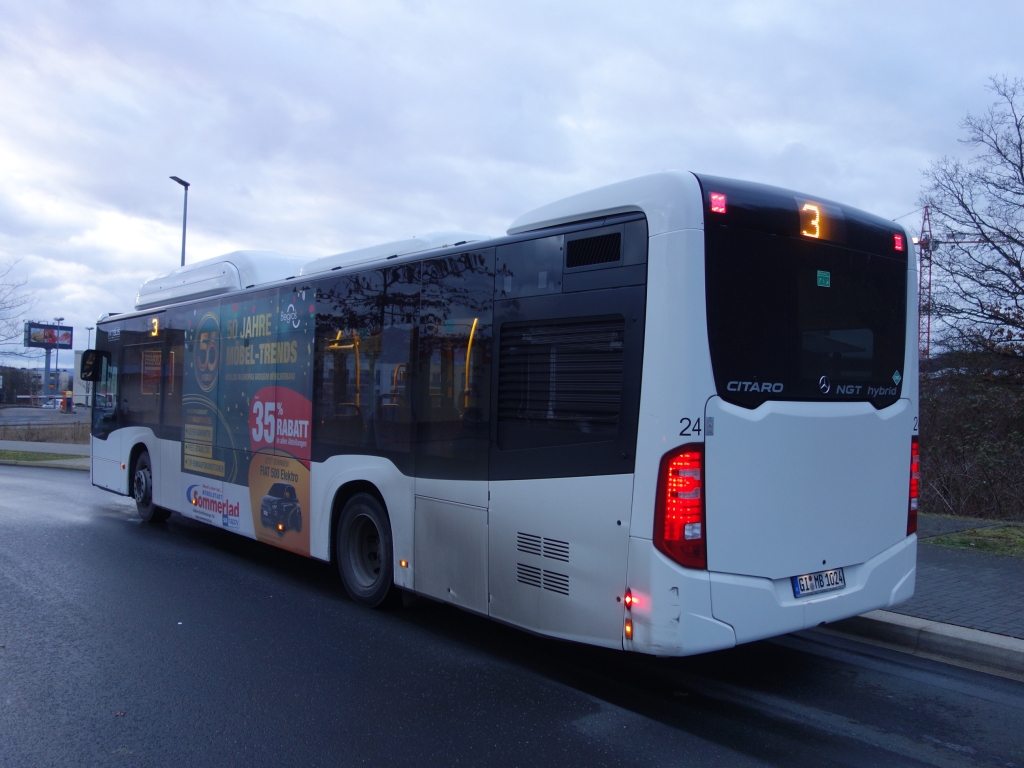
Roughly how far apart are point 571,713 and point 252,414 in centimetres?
527

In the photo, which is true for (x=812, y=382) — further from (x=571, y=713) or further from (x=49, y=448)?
(x=49, y=448)

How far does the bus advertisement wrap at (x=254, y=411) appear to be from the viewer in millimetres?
7887

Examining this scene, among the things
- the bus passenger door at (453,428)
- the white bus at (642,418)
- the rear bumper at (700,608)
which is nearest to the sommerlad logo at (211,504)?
the white bus at (642,418)

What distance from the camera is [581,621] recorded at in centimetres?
482

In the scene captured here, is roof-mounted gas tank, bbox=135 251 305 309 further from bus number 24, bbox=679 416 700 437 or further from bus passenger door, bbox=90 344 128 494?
bus number 24, bbox=679 416 700 437

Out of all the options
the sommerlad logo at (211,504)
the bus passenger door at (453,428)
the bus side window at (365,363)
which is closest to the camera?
the bus passenger door at (453,428)

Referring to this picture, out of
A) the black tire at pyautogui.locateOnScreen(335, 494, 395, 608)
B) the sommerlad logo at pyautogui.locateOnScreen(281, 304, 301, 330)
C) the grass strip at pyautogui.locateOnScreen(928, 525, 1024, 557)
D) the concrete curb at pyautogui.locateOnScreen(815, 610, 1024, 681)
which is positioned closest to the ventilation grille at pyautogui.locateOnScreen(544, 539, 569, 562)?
the black tire at pyautogui.locateOnScreen(335, 494, 395, 608)

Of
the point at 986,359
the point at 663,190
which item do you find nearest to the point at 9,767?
the point at 663,190

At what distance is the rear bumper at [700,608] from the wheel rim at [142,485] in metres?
8.78

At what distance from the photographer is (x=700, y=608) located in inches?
173

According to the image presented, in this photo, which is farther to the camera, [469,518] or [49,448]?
[49,448]

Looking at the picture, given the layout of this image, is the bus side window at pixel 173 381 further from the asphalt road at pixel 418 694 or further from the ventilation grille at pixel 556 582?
the ventilation grille at pixel 556 582

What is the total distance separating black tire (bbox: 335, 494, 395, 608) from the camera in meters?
6.92

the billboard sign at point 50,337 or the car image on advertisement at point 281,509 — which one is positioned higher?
the billboard sign at point 50,337
